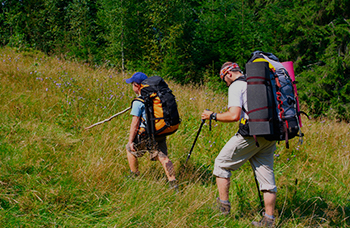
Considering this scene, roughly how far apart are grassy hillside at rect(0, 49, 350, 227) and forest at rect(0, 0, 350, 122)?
26.5ft

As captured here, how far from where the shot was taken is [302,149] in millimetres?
5156

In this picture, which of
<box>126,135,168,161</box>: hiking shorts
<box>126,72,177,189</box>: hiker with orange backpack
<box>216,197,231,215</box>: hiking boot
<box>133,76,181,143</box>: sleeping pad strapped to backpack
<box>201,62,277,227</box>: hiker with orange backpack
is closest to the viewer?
<box>201,62,277,227</box>: hiker with orange backpack

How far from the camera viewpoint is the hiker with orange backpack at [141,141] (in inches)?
128

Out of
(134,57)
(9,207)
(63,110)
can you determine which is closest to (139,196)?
(9,207)

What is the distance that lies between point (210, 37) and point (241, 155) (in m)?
14.7

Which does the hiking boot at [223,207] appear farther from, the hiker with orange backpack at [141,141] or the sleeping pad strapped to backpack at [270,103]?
the sleeping pad strapped to backpack at [270,103]

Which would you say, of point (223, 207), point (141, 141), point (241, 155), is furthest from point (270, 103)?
point (141, 141)

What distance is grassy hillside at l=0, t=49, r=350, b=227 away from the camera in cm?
260

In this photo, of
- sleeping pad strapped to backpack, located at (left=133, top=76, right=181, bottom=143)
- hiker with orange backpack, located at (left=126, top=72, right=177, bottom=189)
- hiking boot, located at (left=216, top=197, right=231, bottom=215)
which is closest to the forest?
hiker with orange backpack, located at (left=126, top=72, right=177, bottom=189)

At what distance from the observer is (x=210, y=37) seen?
16.5 metres

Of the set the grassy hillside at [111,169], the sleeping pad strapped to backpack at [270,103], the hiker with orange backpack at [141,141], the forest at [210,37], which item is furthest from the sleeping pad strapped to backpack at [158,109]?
the forest at [210,37]

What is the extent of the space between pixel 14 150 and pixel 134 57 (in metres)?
15.2

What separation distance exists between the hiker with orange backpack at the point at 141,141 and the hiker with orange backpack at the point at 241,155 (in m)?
0.68

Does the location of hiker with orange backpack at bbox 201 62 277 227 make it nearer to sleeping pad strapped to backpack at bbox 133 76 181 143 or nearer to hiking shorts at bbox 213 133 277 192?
hiking shorts at bbox 213 133 277 192
